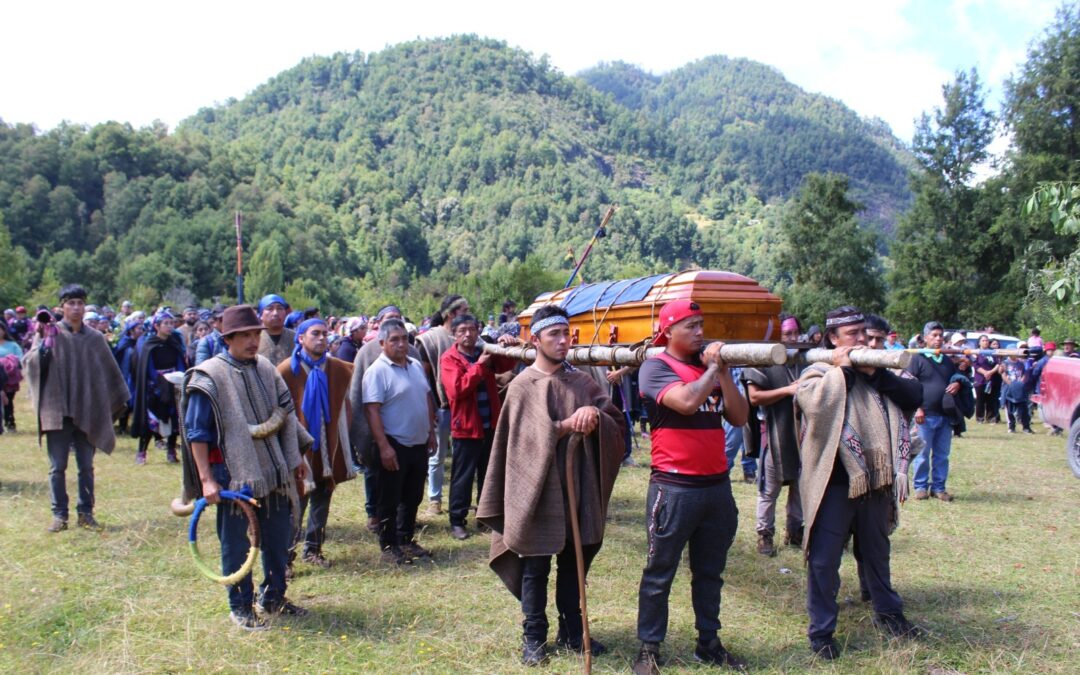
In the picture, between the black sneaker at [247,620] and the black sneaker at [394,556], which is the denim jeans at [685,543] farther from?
the black sneaker at [394,556]

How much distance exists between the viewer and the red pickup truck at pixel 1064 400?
443 inches

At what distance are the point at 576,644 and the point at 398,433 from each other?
8.11 feet

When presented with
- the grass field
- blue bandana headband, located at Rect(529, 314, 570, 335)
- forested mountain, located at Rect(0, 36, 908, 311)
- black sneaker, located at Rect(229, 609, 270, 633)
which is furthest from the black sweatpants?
forested mountain, located at Rect(0, 36, 908, 311)

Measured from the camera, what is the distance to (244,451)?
16.5 ft

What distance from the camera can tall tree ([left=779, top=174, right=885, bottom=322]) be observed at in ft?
152

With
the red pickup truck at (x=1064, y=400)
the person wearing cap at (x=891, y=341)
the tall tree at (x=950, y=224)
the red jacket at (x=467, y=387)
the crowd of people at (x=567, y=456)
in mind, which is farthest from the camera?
the tall tree at (x=950, y=224)

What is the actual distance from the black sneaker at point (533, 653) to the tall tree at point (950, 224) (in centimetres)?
3690

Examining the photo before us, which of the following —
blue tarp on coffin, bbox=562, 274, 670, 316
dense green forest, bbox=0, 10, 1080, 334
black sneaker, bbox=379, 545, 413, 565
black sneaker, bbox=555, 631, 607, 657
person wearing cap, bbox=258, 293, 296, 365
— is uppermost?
dense green forest, bbox=0, 10, 1080, 334

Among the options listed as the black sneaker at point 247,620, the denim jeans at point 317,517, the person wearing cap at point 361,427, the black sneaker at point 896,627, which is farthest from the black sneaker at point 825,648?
the denim jeans at point 317,517

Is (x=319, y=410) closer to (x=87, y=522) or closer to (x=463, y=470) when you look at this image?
(x=463, y=470)

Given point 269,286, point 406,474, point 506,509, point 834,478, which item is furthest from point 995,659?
point 269,286

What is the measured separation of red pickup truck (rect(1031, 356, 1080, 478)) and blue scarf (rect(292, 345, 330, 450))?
32.8 feet

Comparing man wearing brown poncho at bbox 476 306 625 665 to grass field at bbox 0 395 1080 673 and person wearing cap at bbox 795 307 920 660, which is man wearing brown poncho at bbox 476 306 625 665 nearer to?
grass field at bbox 0 395 1080 673

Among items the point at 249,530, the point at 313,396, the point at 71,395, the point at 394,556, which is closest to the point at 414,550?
the point at 394,556
